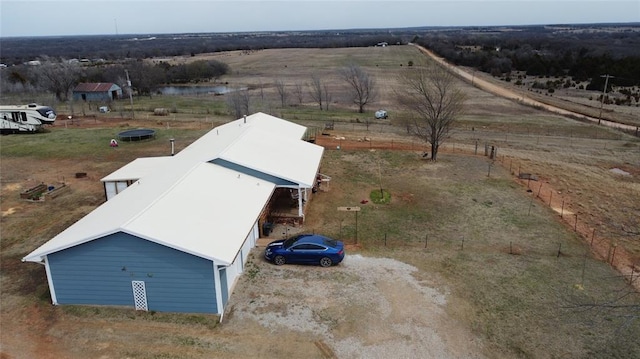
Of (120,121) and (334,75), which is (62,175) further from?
(334,75)

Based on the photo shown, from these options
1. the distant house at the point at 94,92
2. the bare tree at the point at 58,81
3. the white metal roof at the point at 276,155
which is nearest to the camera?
the white metal roof at the point at 276,155

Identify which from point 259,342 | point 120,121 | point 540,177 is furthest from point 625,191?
point 120,121

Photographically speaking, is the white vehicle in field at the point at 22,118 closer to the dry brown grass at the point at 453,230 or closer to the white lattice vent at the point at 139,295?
the dry brown grass at the point at 453,230

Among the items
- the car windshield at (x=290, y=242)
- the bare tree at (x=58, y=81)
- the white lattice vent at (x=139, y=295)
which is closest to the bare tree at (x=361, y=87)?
the car windshield at (x=290, y=242)

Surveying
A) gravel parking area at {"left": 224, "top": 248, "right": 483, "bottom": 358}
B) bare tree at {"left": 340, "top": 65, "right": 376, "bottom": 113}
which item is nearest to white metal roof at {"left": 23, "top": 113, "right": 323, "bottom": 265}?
gravel parking area at {"left": 224, "top": 248, "right": 483, "bottom": 358}

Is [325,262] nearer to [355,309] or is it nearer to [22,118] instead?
[355,309]

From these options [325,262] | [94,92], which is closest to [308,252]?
[325,262]

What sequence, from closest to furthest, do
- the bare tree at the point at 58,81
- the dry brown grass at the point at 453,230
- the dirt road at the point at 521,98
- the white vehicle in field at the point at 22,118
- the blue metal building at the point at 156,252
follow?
the dry brown grass at the point at 453,230 < the blue metal building at the point at 156,252 < the white vehicle in field at the point at 22,118 < the dirt road at the point at 521,98 < the bare tree at the point at 58,81

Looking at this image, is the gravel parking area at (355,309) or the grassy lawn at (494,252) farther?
the grassy lawn at (494,252)
